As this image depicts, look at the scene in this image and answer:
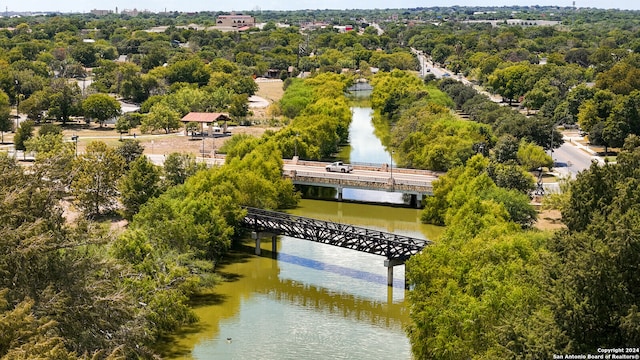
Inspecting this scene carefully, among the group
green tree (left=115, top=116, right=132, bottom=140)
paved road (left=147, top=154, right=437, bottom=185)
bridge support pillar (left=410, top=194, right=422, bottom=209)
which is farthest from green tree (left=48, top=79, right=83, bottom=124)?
bridge support pillar (left=410, top=194, right=422, bottom=209)

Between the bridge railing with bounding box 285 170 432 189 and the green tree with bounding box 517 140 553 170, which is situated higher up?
the green tree with bounding box 517 140 553 170

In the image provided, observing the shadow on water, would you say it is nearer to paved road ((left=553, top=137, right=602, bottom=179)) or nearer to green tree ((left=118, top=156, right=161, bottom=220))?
green tree ((left=118, top=156, right=161, bottom=220))

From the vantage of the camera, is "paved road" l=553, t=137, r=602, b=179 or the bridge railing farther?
"paved road" l=553, t=137, r=602, b=179

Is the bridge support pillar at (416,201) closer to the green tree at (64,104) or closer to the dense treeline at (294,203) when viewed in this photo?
the dense treeline at (294,203)

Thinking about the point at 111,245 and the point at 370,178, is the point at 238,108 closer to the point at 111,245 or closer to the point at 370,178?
the point at 370,178

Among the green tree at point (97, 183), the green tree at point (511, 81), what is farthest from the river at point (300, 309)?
the green tree at point (511, 81)

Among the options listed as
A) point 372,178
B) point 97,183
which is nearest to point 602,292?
point 97,183

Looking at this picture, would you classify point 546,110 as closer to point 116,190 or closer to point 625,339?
point 116,190
